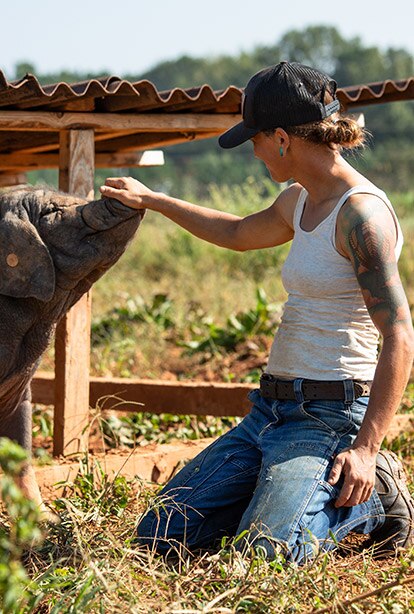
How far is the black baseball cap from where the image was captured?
4.12m

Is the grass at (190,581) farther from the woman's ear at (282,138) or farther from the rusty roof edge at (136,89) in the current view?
the rusty roof edge at (136,89)

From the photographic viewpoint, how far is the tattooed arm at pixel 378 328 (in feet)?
12.6

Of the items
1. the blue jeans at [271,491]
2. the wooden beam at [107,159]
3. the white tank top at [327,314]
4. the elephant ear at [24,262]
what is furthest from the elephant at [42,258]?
the wooden beam at [107,159]

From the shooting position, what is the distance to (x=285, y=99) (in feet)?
13.5

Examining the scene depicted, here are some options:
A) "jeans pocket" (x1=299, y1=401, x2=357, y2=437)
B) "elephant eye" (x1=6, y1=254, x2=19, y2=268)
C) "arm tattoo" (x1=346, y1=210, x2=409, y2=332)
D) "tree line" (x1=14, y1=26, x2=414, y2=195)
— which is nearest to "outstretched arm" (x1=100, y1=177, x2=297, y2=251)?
"elephant eye" (x1=6, y1=254, x2=19, y2=268)

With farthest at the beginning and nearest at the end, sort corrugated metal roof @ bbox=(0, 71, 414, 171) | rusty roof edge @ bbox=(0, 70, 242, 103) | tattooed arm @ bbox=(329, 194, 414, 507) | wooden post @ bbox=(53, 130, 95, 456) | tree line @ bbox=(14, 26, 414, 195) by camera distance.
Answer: tree line @ bbox=(14, 26, 414, 195) → wooden post @ bbox=(53, 130, 95, 456) → corrugated metal roof @ bbox=(0, 71, 414, 171) → rusty roof edge @ bbox=(0, 70, 242, 103) → tattooed arm @ bbox=(329, 194, 414, 507)

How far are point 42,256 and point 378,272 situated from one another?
153 cm

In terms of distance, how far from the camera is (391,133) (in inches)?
2574

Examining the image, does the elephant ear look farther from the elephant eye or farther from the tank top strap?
the tank top strap

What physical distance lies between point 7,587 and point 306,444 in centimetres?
189

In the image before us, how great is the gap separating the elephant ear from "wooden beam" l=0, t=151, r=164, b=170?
2391 millimetres

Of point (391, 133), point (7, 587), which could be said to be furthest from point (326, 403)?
point (391, 133)

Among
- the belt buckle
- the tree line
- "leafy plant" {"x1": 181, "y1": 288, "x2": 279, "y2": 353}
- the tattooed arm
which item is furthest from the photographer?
the tree line

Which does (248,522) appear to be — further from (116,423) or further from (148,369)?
(148,369)
